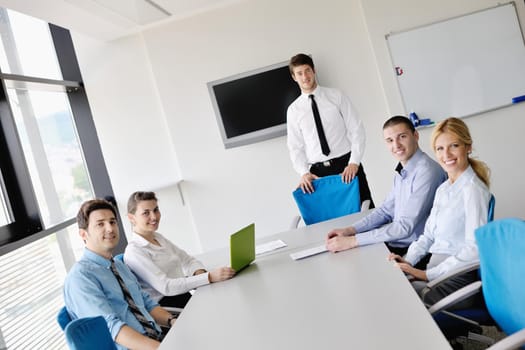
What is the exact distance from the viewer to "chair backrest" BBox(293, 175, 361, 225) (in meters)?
4.11

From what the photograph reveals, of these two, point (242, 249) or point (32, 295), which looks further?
point (32, 295)

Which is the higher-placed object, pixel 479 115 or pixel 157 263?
pixel 479 115

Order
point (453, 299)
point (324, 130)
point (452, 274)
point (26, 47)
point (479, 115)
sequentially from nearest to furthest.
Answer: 1. point (453, 299)
2. point (452, 274)
3. point (324, 130)
4. point (26, 47)
5. point (479, 115)

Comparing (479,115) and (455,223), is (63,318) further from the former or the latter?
(479,115)

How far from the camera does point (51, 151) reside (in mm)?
5238

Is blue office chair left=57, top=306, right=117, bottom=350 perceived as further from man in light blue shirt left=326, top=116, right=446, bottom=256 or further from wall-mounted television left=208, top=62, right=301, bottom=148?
wall-mounted television left=208, top=62, right=301, bottom=148

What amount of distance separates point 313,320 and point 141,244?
63.0 inches

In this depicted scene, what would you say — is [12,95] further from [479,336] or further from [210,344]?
[479,336]

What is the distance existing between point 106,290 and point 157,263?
658 millimetres

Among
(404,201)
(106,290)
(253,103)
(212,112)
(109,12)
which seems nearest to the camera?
(106,290)

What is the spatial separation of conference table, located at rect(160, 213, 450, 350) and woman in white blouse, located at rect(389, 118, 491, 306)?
9.0 inches

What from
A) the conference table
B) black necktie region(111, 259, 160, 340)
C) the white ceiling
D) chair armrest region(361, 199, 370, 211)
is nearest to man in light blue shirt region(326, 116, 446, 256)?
the conference table

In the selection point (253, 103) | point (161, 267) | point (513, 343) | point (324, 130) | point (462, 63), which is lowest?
point (513, 343)

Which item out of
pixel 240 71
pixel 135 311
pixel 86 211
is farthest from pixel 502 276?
pixel 240 71
